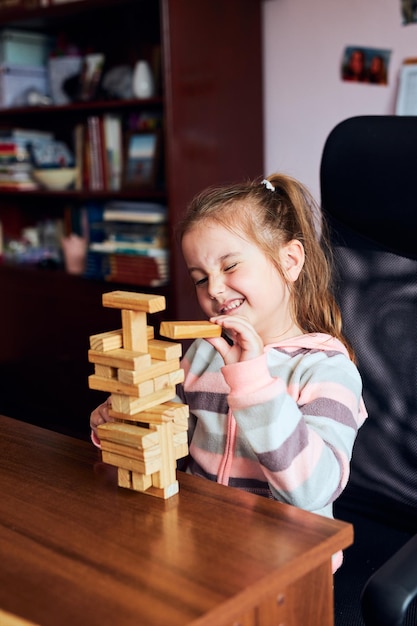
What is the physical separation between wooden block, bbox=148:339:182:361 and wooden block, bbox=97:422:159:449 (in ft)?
0.29

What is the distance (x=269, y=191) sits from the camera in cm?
143

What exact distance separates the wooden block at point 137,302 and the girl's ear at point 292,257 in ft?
1.41

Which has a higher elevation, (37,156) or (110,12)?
(110,12)

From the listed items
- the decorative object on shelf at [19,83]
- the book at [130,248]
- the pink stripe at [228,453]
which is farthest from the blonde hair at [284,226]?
the decorative object on shelf at [19,83]

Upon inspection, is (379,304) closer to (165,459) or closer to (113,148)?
(165,459)

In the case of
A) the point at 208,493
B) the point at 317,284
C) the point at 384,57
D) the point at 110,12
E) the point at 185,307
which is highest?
the point at 110,12

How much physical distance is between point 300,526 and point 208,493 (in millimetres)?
146

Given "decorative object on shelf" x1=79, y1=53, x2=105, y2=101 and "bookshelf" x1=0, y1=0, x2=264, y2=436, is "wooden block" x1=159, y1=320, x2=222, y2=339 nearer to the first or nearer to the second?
"bookshelf" x1=0, y1=0, x2=264, y2=436

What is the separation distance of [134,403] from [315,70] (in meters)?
2.12

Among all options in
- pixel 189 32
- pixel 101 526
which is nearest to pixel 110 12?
pixel 189 32

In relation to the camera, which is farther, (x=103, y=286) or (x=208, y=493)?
(x=103, y=286)

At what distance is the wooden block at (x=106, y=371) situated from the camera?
0.99 meters

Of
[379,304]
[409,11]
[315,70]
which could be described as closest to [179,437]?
[379,304]

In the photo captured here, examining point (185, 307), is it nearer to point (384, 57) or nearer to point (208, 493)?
point (384, 57)
